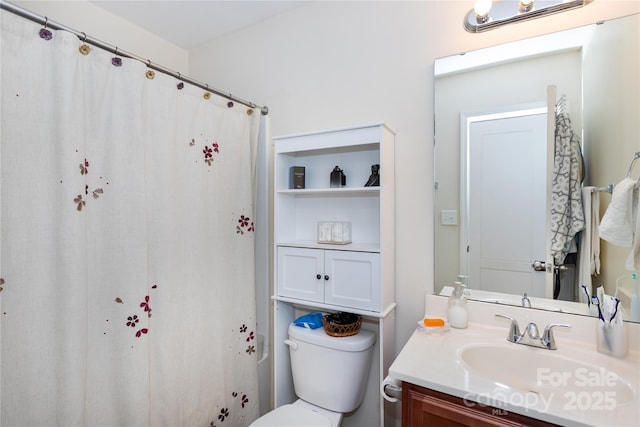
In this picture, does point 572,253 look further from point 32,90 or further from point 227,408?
point 32,90

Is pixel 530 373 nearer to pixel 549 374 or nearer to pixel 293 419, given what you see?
pixel 549 374

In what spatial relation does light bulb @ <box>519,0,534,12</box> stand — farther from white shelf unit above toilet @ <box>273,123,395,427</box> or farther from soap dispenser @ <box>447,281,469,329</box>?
soap dispenser @ <box>447,281,469,329</box>

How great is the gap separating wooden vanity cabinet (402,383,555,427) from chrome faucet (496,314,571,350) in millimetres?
387

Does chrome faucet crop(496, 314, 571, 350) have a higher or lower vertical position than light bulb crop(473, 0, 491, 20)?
lower

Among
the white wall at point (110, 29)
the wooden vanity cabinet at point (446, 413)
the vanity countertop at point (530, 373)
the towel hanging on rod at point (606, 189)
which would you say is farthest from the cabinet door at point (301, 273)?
the white wall at point (110, 29)

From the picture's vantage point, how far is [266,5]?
1.79 m

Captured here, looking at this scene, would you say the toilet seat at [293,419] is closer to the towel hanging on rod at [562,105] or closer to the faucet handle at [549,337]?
the faucet handle at [549,337]

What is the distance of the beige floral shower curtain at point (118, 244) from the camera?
0.97 metres

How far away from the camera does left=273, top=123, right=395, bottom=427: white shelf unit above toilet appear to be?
1.39 meters

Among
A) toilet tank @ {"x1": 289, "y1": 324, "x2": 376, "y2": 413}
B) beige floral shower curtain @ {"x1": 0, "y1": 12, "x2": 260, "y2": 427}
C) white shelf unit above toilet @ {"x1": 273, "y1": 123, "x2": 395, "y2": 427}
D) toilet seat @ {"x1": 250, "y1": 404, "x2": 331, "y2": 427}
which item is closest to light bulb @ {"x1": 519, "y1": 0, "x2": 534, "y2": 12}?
white shelf unit above toilet @ {"x1": 273, "y1": 123, "x2": 395, "y2": 427}

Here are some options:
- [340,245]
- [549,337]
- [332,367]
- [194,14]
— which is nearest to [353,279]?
[340,245]

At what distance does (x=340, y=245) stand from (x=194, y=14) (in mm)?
1586

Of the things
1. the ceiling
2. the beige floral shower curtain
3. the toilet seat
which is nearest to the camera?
the beige floral shower curtain

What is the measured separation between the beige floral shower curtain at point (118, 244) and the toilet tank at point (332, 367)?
0.34 metres
